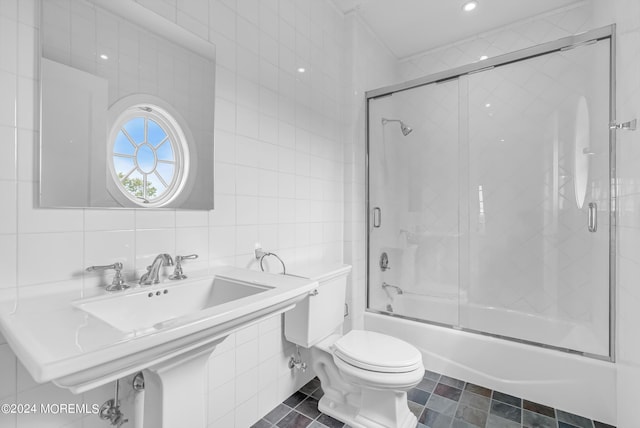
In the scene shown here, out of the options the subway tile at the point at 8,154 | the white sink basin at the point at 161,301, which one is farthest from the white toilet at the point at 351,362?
the subway tile at the point at 8,154

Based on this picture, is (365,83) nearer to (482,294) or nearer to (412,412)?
(482,294)

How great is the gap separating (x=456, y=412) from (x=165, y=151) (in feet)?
6.40

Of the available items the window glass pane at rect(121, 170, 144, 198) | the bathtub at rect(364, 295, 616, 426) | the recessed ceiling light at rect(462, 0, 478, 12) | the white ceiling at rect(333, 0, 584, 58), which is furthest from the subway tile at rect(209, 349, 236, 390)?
the recessed ceiling light at rect(462, 0, 478, 12)

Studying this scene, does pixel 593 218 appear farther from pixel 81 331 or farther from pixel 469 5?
pixel 81 331

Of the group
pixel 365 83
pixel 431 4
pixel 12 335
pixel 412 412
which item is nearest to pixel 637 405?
pixel 412 412

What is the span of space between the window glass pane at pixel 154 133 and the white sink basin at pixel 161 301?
562 mm

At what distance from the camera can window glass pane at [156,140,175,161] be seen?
1.21 m

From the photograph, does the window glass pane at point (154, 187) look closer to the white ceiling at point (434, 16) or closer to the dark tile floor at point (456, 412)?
the dark tile floor at point (456, 412)

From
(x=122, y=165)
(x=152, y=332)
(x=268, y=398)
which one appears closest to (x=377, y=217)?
(x=268, y=398)

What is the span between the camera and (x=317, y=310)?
167cm

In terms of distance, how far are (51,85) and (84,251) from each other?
0.52m

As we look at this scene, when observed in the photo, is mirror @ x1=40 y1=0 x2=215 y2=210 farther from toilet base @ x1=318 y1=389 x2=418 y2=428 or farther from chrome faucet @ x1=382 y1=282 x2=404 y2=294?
chrome faucet @ x1=382 y1=282 x2=404 y2=294

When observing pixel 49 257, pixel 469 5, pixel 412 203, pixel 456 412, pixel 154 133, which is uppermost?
pixel 469 5

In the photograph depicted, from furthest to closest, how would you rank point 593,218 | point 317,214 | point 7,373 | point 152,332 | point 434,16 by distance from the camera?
1. point 434,16
2. point 317,214
3. point 593,218
4. point 7,373
5. point 152,332
